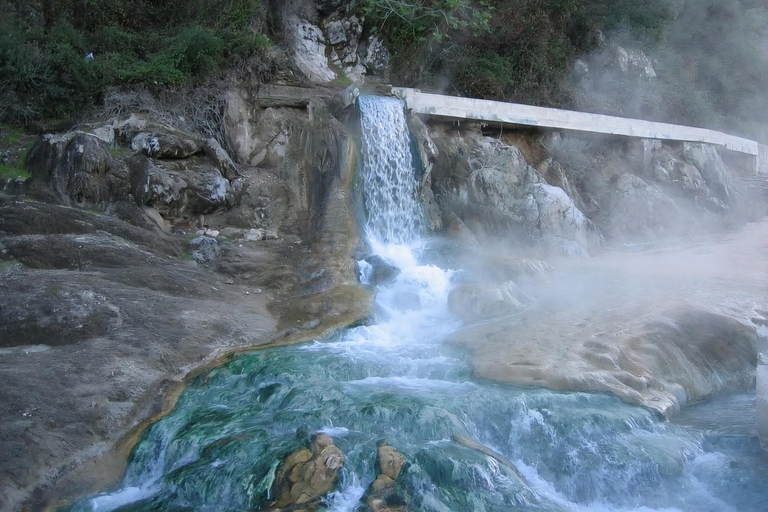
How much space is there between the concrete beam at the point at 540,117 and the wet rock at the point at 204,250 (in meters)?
5.61

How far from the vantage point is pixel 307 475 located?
18.3 ft

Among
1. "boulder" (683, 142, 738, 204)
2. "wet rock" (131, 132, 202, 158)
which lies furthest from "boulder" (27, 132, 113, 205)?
"boulder" (683, 142, 738, 204)

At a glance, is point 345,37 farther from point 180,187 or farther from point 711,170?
point 711,170

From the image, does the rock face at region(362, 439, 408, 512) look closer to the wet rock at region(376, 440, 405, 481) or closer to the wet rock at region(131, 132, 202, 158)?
the wet rock at region(376, 440, 405, 481)

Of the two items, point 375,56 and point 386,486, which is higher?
point 375,56

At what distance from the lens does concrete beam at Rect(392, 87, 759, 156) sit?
14.5 m

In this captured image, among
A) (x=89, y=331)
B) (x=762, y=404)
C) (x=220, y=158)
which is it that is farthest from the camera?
(x=220, y=158)

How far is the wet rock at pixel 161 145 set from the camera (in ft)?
37.9

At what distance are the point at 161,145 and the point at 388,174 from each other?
4501mm

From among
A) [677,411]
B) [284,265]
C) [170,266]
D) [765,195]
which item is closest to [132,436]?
[170,266]

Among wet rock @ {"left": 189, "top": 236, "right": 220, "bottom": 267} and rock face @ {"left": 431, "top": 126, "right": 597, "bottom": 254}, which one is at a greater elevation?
rock face @ {"left": 431, "top": 126, "right": 597, "bottom": 254}

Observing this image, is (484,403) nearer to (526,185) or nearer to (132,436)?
(132,436)

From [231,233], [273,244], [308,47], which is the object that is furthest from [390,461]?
[308,47]

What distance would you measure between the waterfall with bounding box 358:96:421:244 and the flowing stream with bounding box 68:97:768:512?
16.9 feet
